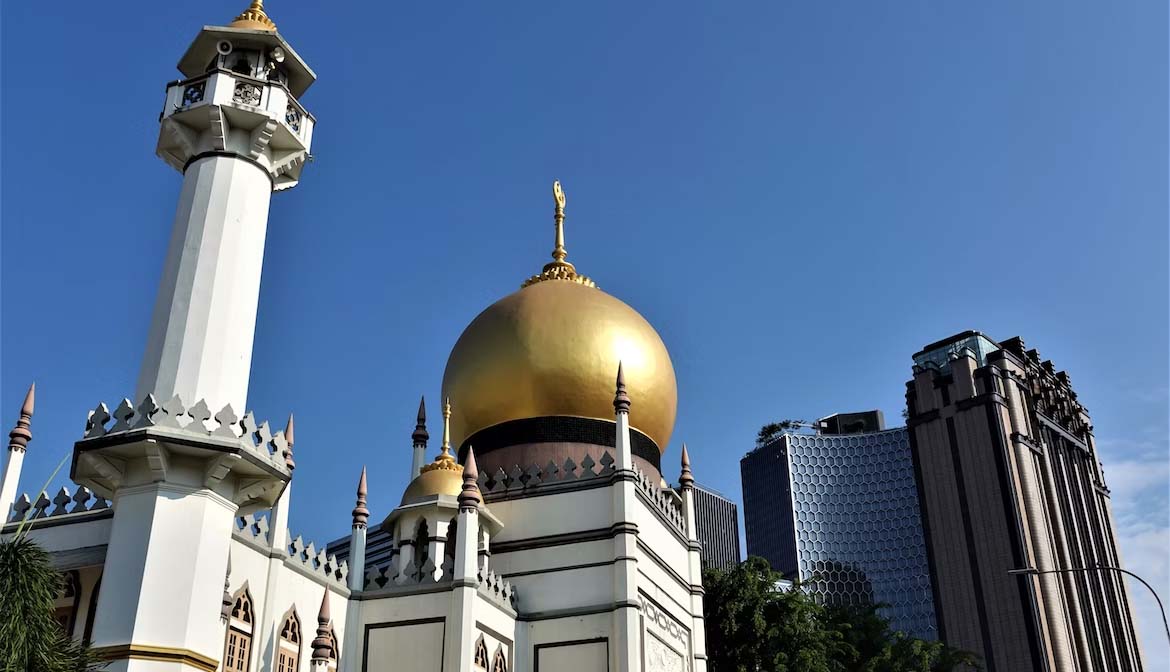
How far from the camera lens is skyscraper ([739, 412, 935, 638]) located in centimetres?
8881

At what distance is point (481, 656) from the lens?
1875cm

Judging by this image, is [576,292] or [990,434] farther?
[990,434]

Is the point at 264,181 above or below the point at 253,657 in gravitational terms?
above

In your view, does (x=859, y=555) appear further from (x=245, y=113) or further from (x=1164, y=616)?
(x=245, y=113)

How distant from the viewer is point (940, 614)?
188ft

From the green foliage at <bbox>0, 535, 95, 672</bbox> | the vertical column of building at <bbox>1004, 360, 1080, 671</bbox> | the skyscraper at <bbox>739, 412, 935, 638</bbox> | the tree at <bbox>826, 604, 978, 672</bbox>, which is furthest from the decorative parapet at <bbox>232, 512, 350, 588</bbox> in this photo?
the skyscraper at <bbox>739, 412, 935, 638</bbox>

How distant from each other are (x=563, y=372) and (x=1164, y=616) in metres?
11.3

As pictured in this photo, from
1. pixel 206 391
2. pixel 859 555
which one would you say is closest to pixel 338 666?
pixel 206 391

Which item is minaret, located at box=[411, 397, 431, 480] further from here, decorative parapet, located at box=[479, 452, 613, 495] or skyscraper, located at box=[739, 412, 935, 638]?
skyscraper, located at box=[739, 412, 935, 638]

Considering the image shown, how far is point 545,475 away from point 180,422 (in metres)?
10.1

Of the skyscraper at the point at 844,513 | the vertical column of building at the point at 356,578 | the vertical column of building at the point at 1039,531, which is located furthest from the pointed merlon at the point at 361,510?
the skyscraper at the point at 844,513

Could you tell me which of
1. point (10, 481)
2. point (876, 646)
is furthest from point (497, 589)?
point (876, 646)

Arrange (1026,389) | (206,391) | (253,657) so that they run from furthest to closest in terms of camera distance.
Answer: (1026,389), (253,657), (206,391)

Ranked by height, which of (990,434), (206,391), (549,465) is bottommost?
(206,391)
